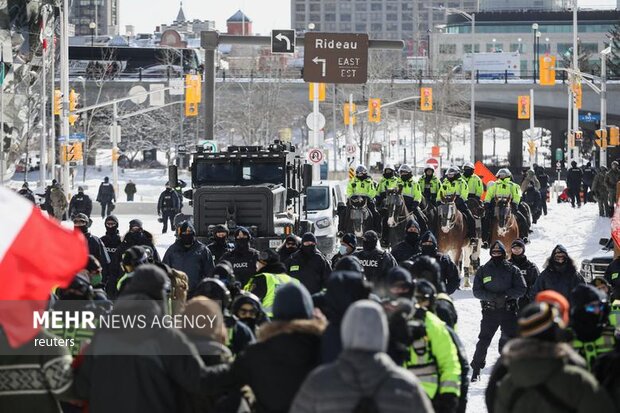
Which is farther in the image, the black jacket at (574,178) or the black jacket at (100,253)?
the black jacket at (574,178)

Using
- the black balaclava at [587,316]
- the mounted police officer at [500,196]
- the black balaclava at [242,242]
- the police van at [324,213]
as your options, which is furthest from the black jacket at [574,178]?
the black balaclava at [587,316]

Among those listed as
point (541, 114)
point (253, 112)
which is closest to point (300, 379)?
point (253, 112)

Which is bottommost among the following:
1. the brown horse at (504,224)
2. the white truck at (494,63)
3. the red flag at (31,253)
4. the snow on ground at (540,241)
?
the snow on ground at (540,241)

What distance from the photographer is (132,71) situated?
296 feet

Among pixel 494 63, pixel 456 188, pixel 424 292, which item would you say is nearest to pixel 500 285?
pixel 424 292

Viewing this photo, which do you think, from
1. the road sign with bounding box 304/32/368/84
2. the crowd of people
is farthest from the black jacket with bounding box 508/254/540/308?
the road sign with bounding box 304/32/368/84

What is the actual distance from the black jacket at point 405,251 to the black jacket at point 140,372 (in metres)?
10.4

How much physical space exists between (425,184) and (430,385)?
19.5 metres

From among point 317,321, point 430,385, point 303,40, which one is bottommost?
point 430,385

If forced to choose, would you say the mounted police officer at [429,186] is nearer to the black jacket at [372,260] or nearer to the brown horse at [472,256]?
the brown horse at [472,256]

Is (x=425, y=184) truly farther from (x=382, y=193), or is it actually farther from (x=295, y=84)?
(x=295, y=84)

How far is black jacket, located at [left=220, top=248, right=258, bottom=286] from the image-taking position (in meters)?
16.5

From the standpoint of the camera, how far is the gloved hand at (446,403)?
9.07m

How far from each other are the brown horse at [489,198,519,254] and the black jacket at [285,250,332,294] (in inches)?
414
